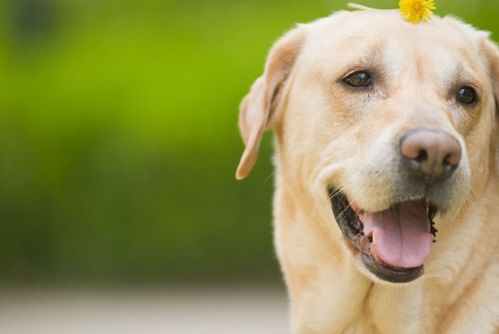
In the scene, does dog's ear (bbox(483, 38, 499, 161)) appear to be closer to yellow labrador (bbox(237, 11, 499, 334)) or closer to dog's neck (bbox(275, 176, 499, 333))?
yellow labrador (bbox(237, 11, 499, 334))

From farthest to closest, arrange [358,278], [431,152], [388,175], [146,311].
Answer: [146,311], [358,278], [388,175], [431,152]

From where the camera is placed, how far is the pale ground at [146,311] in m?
8.89

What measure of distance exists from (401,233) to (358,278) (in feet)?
1.28

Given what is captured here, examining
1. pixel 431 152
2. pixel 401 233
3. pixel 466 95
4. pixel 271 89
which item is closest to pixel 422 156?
pixel 431 152

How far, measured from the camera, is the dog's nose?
3.73 metres

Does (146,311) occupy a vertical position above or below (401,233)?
below

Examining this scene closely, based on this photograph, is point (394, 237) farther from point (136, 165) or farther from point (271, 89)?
point (136, 165)

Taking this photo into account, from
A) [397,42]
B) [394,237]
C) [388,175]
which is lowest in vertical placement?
[394,237]

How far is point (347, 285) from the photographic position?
4387mm

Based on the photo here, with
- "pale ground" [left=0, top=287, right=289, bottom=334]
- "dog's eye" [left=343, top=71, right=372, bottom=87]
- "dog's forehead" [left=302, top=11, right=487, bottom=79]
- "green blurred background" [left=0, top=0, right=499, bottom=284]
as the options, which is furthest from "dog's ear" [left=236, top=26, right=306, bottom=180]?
"green blurred background" [left=0, top=0, right=499, bottom=284]

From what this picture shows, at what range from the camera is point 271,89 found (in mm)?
4684

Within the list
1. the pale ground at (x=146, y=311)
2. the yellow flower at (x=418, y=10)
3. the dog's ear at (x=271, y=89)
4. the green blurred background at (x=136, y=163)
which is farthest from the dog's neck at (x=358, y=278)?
the green blurred background at (x=136, y=163)

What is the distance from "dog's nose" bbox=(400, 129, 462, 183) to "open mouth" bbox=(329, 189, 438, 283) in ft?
0.67

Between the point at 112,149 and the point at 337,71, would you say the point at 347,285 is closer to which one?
the point at 337,71
